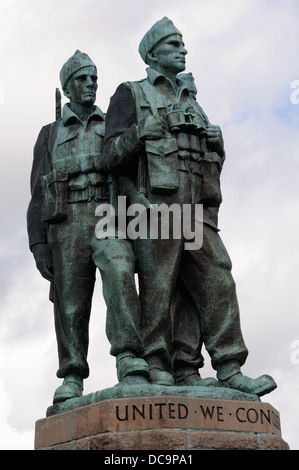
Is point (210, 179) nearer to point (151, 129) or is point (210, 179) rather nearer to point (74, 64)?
point (151, 129)

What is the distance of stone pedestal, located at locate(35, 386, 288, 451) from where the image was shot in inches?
409

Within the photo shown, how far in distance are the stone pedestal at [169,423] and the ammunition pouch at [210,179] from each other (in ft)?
7.43

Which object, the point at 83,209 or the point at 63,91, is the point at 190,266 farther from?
the point at 63,91

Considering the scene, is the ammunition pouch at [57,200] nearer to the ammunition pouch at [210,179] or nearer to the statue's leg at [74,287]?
the statue's leg at [74,287]

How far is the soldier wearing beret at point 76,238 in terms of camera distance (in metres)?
11.5

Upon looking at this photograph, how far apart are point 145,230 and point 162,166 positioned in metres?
0.73

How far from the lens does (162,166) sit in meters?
11.5

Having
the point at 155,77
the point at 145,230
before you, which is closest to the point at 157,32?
the point at 155,77

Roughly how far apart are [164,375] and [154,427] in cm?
83

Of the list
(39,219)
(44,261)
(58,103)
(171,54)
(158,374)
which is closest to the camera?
(158,374)

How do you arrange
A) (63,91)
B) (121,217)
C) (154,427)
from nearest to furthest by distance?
(154,427), (121,217), (63,91)

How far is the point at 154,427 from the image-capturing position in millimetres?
10453

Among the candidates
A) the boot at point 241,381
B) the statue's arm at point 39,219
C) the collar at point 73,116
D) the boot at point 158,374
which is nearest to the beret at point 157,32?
the collar at point 73,116
